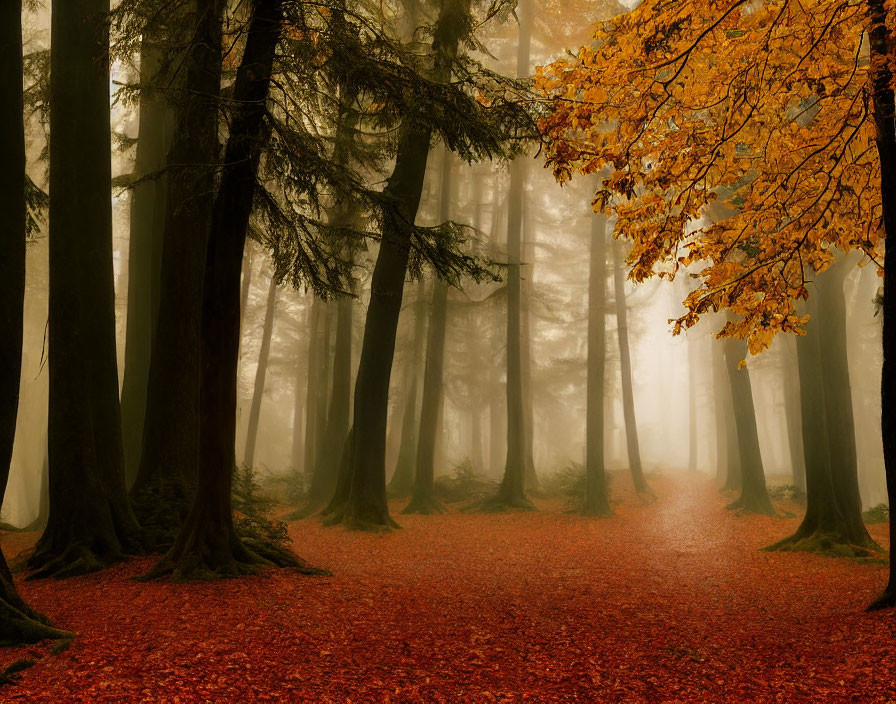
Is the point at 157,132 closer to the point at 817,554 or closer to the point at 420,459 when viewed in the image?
the point at 420,459

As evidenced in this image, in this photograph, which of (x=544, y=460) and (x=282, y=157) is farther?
(x=544, y=460)

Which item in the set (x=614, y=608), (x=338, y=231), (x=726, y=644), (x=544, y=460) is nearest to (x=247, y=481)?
(x=338, y=231)

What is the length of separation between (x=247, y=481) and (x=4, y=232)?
6662 mm

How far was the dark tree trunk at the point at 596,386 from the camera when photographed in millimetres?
15195

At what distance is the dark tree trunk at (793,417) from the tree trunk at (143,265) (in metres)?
17.9

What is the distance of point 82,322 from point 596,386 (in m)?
12.4

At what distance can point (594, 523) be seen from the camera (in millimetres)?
14047

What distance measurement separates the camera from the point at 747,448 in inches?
615

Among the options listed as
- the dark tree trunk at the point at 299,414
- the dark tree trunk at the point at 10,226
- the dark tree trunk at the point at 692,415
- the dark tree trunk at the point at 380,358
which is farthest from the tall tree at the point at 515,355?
the dark tree trunk at the point at 692,415

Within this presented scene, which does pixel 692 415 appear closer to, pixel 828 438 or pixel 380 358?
pixel 828 438

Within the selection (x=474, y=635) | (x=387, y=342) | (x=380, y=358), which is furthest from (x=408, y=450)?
(x=474, y=635)

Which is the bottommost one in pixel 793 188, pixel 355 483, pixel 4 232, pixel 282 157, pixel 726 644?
pixel 726 644

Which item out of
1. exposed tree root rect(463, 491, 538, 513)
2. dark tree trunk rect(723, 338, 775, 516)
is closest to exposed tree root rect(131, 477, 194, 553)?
exposed tree root rect(463, 491, 538, 513)

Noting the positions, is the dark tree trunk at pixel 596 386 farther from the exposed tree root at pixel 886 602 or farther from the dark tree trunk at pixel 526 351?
the exposed tree root at pixel 886 602
